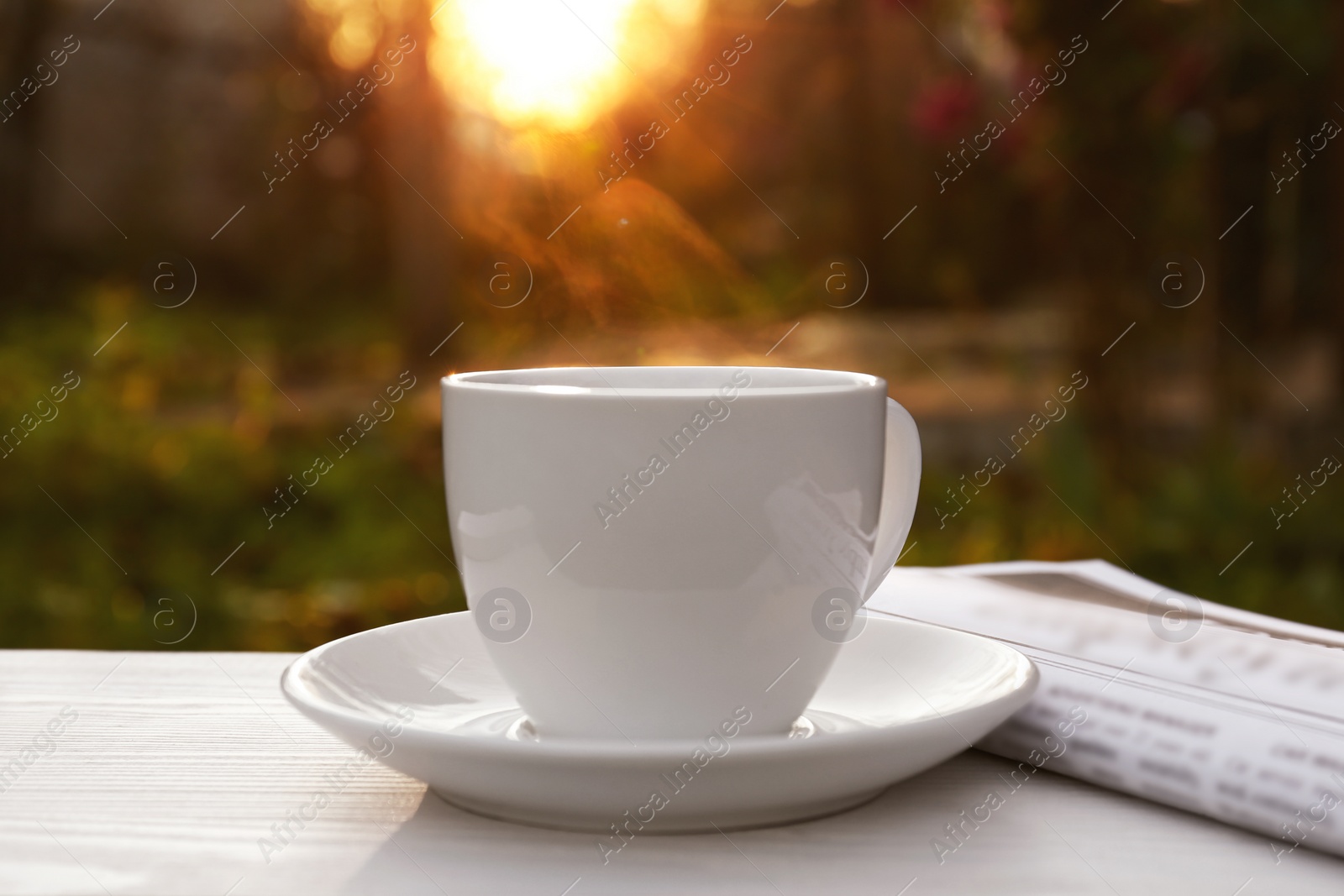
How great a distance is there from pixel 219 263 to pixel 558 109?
196 centimetres

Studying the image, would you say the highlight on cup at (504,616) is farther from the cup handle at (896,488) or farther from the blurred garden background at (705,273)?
the blurred garden background at (705,273)

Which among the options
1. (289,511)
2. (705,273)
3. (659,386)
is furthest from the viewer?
(289,511)

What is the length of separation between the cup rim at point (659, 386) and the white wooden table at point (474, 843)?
0.15 metres

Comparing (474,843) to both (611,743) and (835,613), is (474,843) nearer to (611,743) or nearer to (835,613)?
(611,743)

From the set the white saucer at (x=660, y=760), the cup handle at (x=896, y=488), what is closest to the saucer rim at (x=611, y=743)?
the white saucer at (x=660, y=760)

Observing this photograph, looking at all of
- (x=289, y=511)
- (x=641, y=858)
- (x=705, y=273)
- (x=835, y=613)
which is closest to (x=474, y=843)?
(x=641, y=858)

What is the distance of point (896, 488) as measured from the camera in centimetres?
55

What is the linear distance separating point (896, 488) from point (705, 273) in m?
1.74

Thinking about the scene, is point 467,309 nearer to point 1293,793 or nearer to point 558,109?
point 558,109

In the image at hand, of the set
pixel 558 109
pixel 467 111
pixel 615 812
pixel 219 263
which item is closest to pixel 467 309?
pixel 467 111


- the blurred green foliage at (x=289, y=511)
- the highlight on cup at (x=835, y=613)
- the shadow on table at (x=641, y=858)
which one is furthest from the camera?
the blurred green foliage at (x=289, y=511)

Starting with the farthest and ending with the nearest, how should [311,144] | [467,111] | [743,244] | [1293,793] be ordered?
[311,144] → [743,244] → [467,111] → [1293,793]

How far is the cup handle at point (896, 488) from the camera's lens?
0.55 m

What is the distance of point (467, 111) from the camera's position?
8.30 ft
